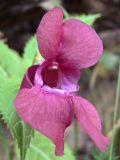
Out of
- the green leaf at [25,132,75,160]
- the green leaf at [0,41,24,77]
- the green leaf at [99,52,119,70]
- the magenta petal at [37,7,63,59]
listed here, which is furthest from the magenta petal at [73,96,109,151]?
the green leaf at [99,52,119,70]

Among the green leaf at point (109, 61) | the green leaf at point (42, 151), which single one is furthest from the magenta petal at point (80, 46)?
the green leaf at point (109, 61)

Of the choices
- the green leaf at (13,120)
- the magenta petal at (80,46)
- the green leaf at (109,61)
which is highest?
the magenta petal at (80,46)

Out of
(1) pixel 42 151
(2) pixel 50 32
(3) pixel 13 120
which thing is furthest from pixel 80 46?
(1) pixel 42 151

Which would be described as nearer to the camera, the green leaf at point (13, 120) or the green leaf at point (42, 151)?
the green leaf at point (13, 120)

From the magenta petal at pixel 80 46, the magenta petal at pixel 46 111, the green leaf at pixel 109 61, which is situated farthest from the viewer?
the green leaf at pixel 109 61

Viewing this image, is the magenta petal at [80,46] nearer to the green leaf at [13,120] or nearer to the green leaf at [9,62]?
the green leaf at [13,120]

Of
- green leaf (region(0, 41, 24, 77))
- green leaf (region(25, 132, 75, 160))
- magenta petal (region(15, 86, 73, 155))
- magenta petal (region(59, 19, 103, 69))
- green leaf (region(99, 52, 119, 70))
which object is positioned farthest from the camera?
green leaf (region(99, 52, 119, 70))

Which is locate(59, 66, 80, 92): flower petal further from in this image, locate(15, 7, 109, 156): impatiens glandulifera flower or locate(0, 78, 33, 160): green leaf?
locate(0, 78, 33, 160): green leaf
